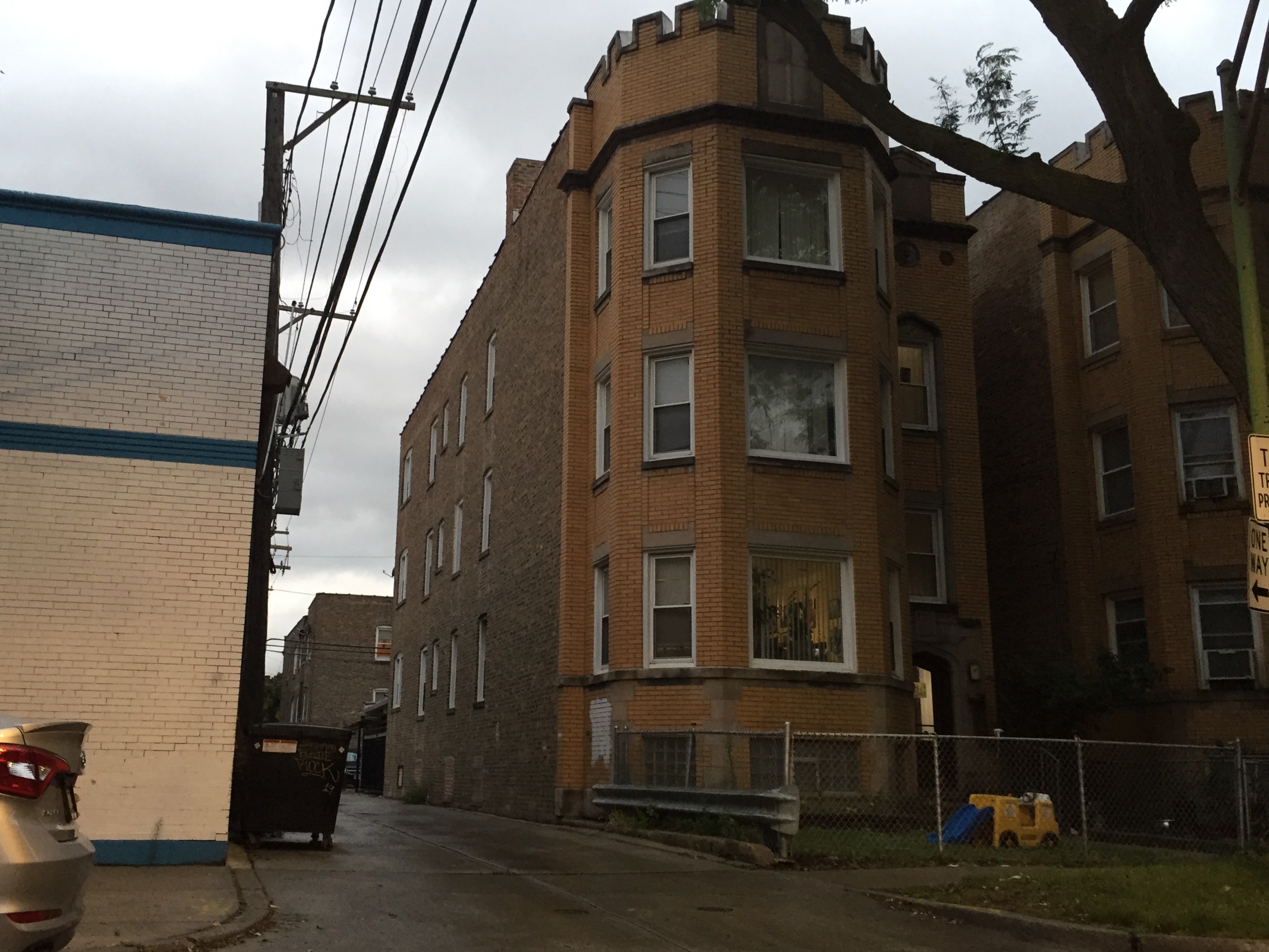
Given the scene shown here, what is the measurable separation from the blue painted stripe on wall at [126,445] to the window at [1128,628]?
14712mm

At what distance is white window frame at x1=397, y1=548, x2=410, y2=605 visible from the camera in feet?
114

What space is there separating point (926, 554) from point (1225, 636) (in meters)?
4.71

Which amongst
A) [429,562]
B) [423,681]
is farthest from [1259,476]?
[429,562]

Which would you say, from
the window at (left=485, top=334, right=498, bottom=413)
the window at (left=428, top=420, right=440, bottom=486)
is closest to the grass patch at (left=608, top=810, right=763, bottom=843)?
the window at (left=485, top=334, right=498, bottom=413)

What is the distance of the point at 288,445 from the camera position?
→ 2791 cm

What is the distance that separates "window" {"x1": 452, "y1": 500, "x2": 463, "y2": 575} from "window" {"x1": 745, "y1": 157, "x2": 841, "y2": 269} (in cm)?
1195

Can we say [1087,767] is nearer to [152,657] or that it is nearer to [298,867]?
[298,867]

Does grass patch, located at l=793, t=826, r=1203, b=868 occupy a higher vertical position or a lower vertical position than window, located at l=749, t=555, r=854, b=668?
lower

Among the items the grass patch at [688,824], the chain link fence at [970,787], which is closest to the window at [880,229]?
the chain link fence at [970,787]

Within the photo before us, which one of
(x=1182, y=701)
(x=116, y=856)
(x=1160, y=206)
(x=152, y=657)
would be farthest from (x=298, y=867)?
(x=1182, y=701)

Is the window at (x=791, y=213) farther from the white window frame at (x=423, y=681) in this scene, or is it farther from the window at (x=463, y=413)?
the white window frame at (x=423, y=681)

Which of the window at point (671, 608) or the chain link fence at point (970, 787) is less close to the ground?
the window at point (671, 608)

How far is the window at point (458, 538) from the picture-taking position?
27.5 meters

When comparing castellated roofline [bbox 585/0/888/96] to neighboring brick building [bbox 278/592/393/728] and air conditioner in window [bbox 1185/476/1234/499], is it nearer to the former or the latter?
air conditioner in window [bbox 1185/476/1234/499]
